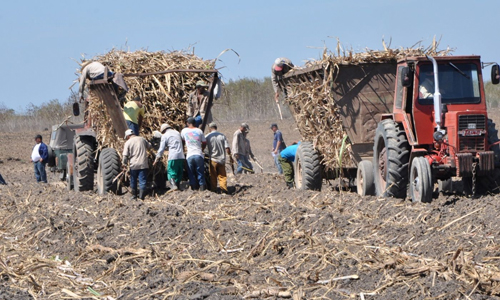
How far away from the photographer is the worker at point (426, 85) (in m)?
11.7

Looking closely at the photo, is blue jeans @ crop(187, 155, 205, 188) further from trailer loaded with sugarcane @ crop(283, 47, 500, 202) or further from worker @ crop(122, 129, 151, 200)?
trailer loaded with sugarcane @ crop(283, 47, 500, 202)

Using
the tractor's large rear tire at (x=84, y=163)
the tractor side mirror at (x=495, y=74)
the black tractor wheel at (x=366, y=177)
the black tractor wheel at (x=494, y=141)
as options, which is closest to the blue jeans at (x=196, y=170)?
the tractor's large rear tire at (x=84, y=163)

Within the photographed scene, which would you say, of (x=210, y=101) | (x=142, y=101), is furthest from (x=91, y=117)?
(x=210, y=101)

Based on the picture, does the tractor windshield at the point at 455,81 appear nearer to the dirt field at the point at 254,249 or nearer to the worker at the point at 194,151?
the dirt field at the point at 254,249

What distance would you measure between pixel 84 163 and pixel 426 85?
672 centimetres

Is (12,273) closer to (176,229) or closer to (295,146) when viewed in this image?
(176,229)

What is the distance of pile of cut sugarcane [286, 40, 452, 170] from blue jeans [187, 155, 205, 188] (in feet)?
6.73

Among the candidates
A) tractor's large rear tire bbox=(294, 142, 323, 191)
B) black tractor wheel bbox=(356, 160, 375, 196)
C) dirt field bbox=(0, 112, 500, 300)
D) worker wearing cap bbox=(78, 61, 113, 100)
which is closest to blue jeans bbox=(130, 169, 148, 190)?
dirt field bbox=(0, 112, 500, 300)

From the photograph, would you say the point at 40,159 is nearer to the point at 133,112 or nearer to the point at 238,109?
the point at 133,112

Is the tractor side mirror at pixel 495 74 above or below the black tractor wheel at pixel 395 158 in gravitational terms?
above

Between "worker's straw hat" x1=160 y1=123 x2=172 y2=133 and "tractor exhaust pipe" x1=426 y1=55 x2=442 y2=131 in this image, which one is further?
"worker's straw hat" x1=160 y1=123 x2=172 y2=133

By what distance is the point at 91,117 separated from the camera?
14711 mm

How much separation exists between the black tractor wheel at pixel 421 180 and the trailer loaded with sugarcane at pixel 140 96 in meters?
4.28

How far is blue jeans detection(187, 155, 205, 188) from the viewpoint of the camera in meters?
13.9
